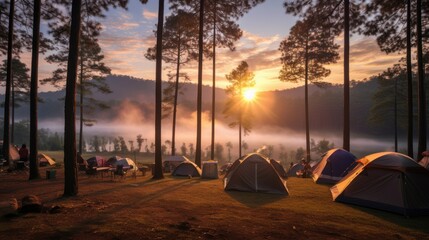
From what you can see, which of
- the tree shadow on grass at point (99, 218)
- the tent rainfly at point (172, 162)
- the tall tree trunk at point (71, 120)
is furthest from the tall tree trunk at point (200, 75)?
the tall tree trunk at point (71, 120)

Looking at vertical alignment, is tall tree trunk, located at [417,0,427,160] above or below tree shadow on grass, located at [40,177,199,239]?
above

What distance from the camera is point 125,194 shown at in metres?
12.3

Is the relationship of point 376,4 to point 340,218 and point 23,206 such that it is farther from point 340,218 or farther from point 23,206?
point 23,206

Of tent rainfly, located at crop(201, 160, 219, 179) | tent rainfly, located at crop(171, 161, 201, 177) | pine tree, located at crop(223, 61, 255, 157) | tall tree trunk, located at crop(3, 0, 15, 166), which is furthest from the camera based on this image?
pine tree, located at crop(223, 61, 255, 157)

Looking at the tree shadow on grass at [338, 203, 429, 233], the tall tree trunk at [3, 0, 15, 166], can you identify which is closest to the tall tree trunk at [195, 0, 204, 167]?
the tall tree trunk at [3, 0, 15, 166]

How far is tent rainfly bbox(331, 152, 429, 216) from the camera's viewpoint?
10.2 m

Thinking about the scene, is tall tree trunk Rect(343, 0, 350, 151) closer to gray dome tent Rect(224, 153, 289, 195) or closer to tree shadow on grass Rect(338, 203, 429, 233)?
gray dome tent Rect(224, 153, 289, 195)

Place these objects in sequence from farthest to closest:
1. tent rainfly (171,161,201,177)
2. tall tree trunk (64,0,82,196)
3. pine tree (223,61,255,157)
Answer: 1. pine tree (223,61,255,157)
2. tent rainfly (171,161,201,177)
3. tall tree trunk (64,0,82,196)

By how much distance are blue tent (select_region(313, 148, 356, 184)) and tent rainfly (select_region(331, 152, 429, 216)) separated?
14.2 ft

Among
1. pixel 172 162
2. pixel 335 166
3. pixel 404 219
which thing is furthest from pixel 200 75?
pixel 404 219

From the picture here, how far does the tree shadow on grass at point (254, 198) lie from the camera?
11306mm

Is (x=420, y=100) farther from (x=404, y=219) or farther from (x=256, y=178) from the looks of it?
(x=256, y=178)

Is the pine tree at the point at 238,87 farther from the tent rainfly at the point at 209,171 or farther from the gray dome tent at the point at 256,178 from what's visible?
the gray dome tent at the point at 256,178

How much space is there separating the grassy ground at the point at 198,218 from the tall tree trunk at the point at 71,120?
613 millimetres
